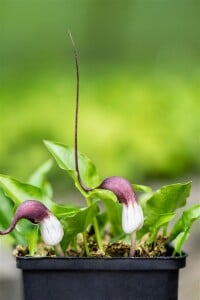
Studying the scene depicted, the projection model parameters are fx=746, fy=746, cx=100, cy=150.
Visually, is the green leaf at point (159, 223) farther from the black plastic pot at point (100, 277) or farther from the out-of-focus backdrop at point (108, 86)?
the out-of-focus backdrop at point (108, 86)

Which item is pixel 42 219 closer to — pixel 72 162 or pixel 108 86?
pixel 72 162

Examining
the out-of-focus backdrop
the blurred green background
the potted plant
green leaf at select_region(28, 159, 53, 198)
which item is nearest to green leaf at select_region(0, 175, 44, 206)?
the potted plant

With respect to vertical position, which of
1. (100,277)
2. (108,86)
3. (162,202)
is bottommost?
(100,277)

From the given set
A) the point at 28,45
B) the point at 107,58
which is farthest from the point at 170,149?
the point at 28,45

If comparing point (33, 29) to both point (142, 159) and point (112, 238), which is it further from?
point (112, 238)

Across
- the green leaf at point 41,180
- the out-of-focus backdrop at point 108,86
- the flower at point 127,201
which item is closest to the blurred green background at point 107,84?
the out-of-focus backdrop at point 108,86

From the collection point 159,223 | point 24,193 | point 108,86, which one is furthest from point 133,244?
point 108,86
